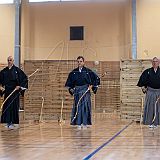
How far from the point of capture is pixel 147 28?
1327cm

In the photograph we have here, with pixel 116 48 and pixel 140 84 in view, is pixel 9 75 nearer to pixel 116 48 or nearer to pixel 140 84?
pixel 140 84

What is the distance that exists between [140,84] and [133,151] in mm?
3547

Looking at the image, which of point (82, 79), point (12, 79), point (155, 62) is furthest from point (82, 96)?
point (155, 62)

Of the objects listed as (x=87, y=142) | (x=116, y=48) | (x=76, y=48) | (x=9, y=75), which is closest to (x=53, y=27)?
(x=76, y=48)

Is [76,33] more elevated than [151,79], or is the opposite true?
[76,33]

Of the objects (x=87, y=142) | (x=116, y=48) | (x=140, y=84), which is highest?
(x=116, y=48)

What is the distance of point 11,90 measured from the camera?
316 inches

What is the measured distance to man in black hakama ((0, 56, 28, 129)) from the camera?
7.99 m

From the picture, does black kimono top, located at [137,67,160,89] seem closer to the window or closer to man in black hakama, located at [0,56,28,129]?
man in black hakama, located at [0,56,28,129]

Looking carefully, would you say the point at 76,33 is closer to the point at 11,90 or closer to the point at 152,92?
the point at 11,90

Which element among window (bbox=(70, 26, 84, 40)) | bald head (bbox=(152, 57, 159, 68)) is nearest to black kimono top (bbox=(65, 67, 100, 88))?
bald head (bbox=(152, 57, 159, 68))

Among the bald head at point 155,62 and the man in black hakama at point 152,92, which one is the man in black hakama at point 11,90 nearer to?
the man in black hakama at point 152,92

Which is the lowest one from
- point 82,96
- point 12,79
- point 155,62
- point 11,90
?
point 82,96

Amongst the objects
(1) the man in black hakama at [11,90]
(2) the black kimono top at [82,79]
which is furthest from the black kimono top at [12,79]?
(2) the black kimono top at [82,79]
